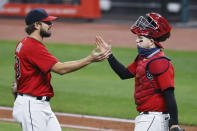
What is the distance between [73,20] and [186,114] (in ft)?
61.0

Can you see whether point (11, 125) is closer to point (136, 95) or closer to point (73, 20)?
point (136, 95)

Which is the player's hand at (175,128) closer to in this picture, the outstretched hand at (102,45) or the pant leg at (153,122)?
the pant leg at (153,122)

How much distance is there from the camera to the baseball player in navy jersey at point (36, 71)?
5191 mm

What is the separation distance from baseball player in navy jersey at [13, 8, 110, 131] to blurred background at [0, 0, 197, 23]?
18120mm

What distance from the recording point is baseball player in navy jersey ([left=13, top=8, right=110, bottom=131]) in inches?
204

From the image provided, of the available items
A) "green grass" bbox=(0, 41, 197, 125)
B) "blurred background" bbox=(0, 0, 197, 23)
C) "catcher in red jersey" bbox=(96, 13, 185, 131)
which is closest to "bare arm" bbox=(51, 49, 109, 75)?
"catcher in red jersey" bbox=(96, 13, 185, 131)

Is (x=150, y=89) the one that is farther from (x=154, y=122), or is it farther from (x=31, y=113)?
(x=31, y=113)

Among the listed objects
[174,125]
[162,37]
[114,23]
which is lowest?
[114,23]

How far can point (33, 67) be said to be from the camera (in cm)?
527

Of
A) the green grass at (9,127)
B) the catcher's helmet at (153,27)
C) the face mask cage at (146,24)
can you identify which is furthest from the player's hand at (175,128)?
the green grass at (9,127)

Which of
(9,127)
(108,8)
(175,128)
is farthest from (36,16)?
(108,8)

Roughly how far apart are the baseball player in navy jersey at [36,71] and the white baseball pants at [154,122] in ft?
2.65

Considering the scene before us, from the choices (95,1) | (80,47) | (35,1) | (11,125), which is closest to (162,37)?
(11,125)

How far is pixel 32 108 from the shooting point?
17.2 feet
